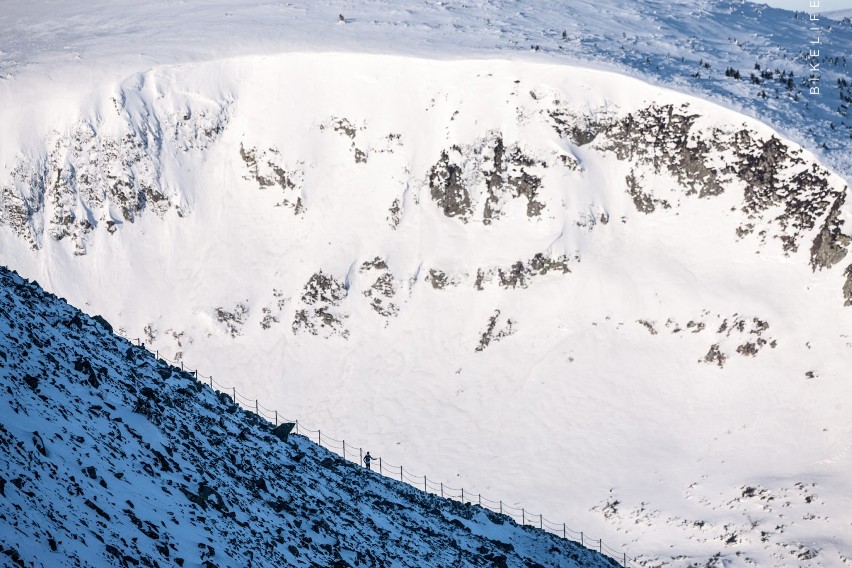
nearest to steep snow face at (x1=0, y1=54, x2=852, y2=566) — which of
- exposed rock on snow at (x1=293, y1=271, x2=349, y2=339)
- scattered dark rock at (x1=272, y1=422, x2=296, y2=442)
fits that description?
exposed rock on snow at (x1=293, y1=271, x2=349, y2=339)

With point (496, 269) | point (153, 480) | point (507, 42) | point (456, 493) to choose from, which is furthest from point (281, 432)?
point (507, 42)

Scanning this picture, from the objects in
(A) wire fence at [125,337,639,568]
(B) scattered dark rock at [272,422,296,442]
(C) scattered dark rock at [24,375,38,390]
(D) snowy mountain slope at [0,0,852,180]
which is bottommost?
(A) wire fence at [125,337,639,568]

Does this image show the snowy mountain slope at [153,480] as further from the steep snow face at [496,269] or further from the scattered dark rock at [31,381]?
the steep snow face at [496,269]

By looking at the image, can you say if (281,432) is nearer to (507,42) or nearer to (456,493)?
(456,493)

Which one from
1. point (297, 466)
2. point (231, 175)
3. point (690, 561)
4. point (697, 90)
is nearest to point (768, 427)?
point (690, 561)

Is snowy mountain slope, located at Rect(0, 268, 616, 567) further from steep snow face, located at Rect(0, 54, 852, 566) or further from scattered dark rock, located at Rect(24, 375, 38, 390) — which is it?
steep snow face, located at Rect(0, 54, 852, 566)

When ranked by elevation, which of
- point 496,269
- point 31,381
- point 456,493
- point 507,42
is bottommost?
point 456,493

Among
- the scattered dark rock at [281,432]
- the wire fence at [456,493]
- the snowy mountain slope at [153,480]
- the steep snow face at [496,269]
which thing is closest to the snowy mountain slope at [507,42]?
the steep snow face at [496,269]
